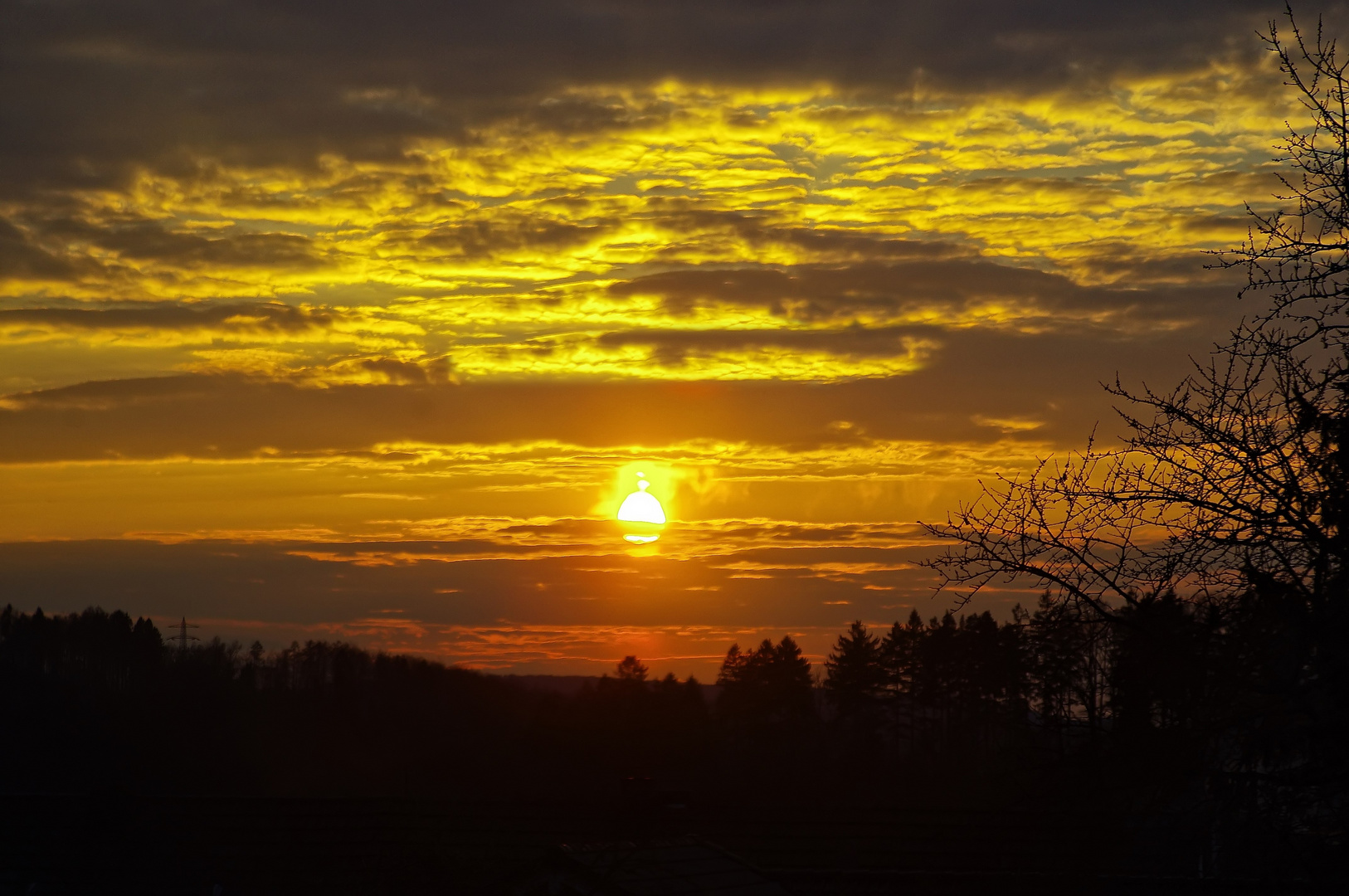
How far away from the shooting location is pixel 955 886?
2194 centimetres

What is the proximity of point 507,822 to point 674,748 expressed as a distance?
4632 cm

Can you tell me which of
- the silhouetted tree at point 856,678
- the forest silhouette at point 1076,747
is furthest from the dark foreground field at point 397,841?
the silhouetted tree at point 856,678

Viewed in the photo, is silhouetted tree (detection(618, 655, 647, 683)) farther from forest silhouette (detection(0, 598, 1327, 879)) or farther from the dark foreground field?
the dark foreground field

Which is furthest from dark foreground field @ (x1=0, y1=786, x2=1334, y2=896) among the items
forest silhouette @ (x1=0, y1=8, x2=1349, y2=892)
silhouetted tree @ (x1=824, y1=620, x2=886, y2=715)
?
silhouetted tree @ (x1=824, y1=620, x2=886, y2=715)

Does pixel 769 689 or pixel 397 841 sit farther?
pixel 769 689

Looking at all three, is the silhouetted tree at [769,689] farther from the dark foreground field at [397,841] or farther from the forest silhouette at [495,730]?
the dark foreground field at [397,841]

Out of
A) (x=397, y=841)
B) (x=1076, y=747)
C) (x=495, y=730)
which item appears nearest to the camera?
(x=1076, y=747)

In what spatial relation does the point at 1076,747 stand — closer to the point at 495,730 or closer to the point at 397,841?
the point at 397,841

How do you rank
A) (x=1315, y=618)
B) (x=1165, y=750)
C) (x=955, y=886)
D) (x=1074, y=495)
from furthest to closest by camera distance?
(x=955, y=886)
(x=1074, y=495)
(x=1165, y=750)
(x=1315, y=618)

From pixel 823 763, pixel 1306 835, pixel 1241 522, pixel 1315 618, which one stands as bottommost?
pixel 823 763

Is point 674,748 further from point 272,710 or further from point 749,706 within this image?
point 272,710

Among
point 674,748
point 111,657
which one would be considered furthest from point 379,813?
point 111,657

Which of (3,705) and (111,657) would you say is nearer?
(3,705)

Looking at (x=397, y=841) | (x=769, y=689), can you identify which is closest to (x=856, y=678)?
(x=769, y=689)
